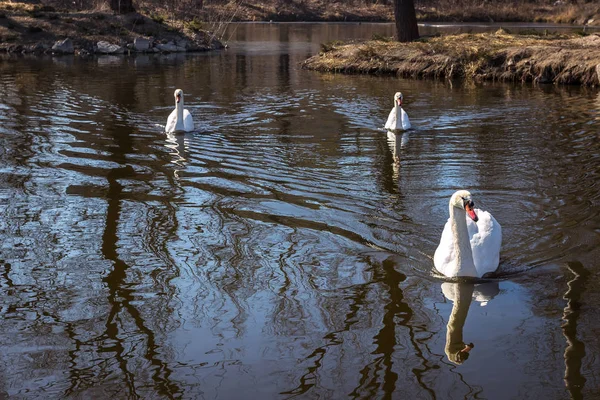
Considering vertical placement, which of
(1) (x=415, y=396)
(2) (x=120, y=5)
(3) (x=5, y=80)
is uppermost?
(2) (x=120, y=5)

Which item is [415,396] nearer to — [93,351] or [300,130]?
[93,351]

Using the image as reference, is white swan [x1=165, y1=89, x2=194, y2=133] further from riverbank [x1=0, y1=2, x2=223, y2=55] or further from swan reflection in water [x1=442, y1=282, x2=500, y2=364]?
riverbank [x1=0, y1=2, x2=223, y2=55]

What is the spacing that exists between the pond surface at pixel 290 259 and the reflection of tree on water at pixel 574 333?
22 millimetres

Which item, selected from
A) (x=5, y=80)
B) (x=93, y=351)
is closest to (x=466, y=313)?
(x=93, y=351)

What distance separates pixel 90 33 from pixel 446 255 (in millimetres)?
30293

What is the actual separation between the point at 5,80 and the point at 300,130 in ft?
36.5

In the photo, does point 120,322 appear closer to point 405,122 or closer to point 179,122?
point 179,122

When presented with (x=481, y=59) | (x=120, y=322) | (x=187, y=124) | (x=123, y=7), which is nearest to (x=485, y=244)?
(x=120, y=322)

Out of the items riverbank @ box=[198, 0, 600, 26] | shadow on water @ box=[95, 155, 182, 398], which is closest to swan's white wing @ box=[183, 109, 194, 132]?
shadow on water @ box=[95, 155, 182, 398]

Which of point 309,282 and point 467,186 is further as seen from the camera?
point 467,186

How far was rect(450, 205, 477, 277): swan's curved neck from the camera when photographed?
7.04 m

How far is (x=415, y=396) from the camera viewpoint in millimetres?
5188

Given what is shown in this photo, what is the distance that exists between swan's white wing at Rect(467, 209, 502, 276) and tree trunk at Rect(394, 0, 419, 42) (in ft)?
67.7

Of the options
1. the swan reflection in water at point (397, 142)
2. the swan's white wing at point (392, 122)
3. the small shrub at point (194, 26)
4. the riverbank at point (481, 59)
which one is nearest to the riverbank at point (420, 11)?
the small shrub at point (194, 26)
